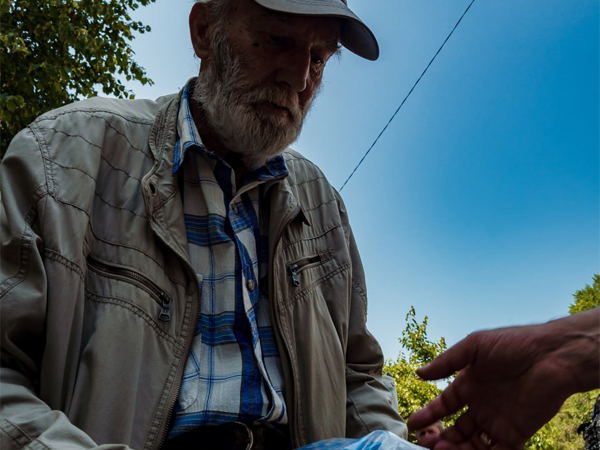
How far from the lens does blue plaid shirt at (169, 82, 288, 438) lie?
65.4 inches

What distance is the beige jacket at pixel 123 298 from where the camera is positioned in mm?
1464

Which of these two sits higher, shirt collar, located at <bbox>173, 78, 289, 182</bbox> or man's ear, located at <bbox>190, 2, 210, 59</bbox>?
man's ear, located at <bbox>190, 2, 210, 59</bbox>

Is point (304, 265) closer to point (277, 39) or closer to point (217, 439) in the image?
point (217, 439)

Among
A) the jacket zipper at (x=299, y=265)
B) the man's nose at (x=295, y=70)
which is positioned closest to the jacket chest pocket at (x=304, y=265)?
the jacket zipper at (x=299, y=265)

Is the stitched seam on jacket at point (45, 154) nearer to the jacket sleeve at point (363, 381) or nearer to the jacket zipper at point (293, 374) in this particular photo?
the jacket zipper at point (293, 374)

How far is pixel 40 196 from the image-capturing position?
5.22 ft

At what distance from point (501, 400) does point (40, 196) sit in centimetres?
140

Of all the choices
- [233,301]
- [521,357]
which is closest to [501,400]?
[521,357]

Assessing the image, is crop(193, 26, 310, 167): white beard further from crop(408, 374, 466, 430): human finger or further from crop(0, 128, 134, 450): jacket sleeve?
crop(408, 374, 466, 430): human finger

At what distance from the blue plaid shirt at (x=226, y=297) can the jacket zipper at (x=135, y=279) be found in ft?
0.47

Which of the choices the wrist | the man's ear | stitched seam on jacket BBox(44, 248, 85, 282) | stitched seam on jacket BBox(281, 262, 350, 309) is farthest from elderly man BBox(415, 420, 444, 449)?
the man's ear

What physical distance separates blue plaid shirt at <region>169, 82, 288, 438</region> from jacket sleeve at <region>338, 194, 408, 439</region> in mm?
401

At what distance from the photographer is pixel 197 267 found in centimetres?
188

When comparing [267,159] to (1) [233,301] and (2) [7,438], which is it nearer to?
(1) [233,301]
